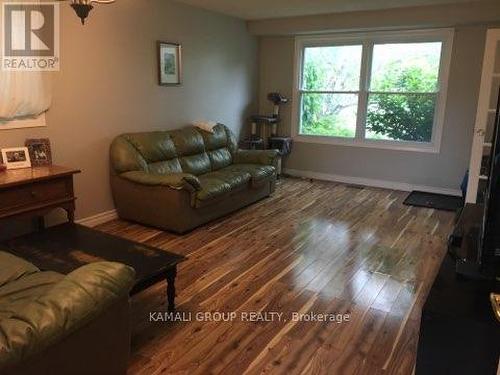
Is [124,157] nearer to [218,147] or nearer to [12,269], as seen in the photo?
[218,147]

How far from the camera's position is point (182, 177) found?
361 centimetres

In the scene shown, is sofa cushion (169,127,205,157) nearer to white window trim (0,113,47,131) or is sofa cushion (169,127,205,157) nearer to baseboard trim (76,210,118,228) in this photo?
baseboard trim (76,210,118,228)

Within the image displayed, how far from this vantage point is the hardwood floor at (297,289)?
2.08 m

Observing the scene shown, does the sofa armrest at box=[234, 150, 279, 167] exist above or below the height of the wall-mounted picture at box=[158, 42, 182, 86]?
below

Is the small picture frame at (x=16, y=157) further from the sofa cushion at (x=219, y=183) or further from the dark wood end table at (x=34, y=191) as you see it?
the sofa cushion at (x=219, y=183)

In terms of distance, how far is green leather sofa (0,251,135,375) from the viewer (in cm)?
114

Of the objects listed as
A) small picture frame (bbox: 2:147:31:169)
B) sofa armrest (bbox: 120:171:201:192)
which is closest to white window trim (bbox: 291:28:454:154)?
sofa armrest (bbox: 120:171:201:192)

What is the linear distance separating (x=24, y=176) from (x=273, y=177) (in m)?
2.80

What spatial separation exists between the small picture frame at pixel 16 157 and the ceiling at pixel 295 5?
245cm

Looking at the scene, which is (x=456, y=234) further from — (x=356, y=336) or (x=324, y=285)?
(x=324, y=285)

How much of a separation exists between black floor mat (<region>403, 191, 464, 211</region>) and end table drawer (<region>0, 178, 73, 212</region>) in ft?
12.4

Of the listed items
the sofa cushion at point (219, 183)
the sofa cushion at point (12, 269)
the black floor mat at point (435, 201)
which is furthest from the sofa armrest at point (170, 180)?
the black floor mat at point (435, 201)

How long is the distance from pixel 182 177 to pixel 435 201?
3183mm

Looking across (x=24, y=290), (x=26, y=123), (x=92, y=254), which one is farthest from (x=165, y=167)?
(x=24, y=290)
